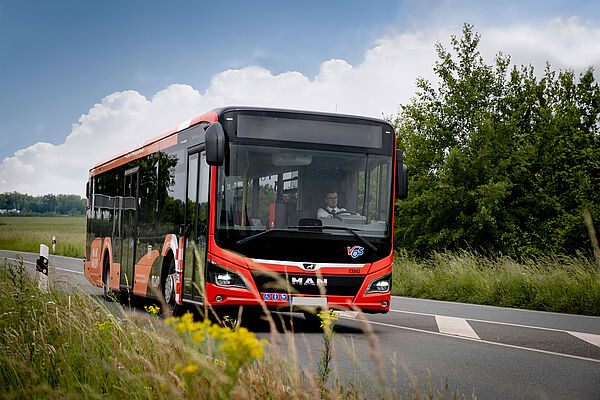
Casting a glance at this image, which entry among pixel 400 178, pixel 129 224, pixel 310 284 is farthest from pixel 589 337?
pixel 129 224

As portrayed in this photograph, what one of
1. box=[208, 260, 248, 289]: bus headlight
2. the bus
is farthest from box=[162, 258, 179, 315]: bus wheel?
box=[208, 260, 248, 289]: bus headlight

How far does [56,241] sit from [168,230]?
4186cm

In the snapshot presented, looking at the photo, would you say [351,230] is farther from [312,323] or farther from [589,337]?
[589,337]

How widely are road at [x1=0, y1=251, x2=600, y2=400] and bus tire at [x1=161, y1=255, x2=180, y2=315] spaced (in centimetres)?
126

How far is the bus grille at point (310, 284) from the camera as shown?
10281 mm

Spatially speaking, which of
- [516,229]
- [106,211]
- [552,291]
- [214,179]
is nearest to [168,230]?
[214,179]

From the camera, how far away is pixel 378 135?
11.1 meters

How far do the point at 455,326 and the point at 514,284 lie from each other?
5729 millimetres

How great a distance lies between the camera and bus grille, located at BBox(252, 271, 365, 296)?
405 inches

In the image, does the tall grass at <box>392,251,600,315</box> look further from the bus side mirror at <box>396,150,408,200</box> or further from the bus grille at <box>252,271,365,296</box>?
the bus grille at <box>252,271,365,296</box>

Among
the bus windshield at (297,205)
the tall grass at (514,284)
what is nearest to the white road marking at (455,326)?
the bus windshield at (297,205)

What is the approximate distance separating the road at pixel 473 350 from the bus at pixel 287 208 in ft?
2.51

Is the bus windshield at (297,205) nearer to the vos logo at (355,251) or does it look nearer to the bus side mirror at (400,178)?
the vos logo at (355,251)

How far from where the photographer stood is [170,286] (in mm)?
12039
